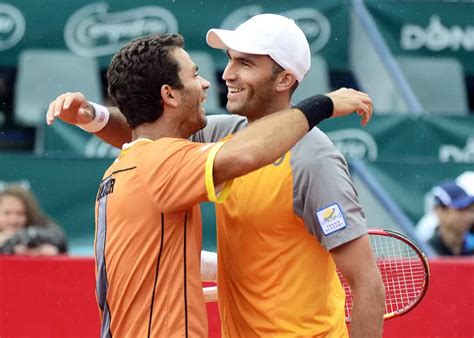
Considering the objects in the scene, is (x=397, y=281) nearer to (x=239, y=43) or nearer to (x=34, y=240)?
(x=239, y=43)

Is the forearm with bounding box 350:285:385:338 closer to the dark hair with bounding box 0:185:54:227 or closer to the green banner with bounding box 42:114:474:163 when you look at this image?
the dark hair with bounding box 0:185:54:227

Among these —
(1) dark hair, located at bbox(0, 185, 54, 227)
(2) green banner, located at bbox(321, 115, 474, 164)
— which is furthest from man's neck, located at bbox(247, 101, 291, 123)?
(2) green banner, located at bbox(321, 115, 474, 164)

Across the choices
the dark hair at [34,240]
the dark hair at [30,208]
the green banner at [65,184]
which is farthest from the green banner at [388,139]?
the dark hair at [34,240]

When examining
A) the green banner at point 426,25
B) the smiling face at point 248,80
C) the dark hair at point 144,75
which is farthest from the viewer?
the green banner at point 426,25

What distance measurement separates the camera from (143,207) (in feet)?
12.3

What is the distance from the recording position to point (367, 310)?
3.81 metres

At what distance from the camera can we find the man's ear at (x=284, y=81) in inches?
159

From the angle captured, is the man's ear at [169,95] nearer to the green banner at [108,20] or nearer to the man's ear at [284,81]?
the man's ear at [284,81]

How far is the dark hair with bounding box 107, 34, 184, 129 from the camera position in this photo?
12.7 feet

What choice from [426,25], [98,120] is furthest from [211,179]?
[426,25]

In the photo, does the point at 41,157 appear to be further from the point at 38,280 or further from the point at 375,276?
the point at 375,276

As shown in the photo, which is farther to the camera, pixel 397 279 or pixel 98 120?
pixel 397 279

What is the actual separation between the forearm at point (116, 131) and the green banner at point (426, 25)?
5524 mm

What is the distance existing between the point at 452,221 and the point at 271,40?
4115 mm
